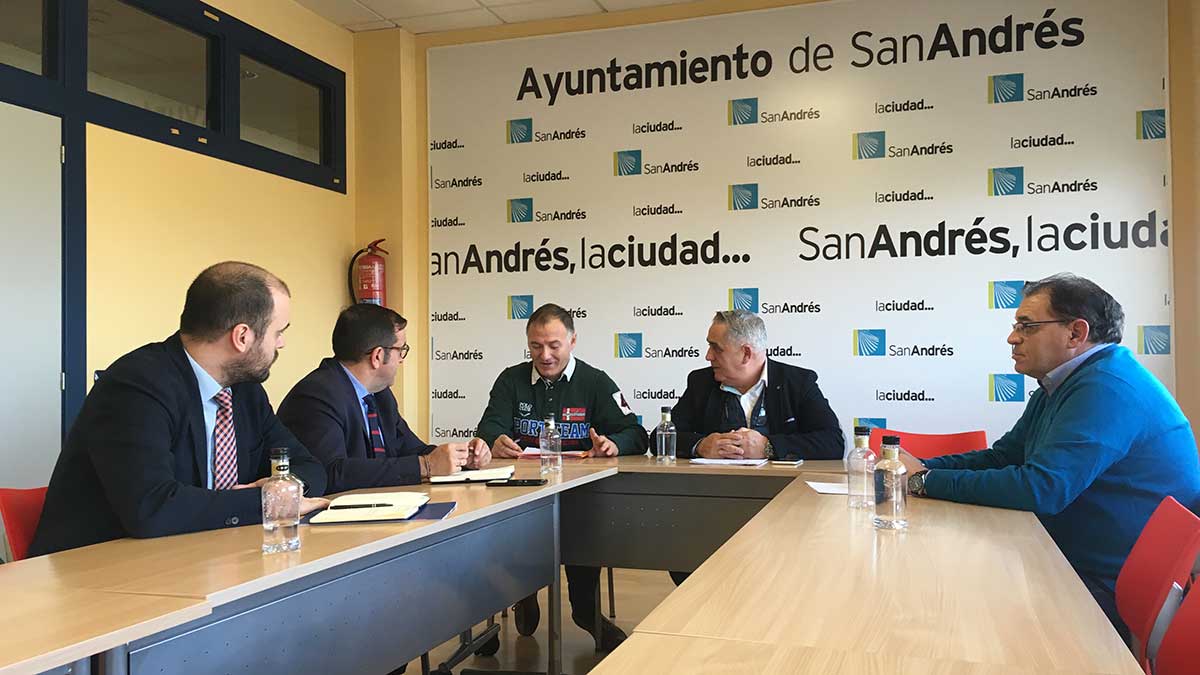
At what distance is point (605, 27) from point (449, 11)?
926 millimetres

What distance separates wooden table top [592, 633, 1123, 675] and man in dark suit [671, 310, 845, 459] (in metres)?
2.18

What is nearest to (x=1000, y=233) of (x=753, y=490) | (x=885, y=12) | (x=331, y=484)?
(x=885, y=12)

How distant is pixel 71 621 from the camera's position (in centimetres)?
132

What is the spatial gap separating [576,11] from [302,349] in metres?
2.55

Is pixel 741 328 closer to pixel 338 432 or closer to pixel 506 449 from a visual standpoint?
pixel 506 449

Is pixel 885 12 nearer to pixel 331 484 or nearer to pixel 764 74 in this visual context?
pixel 764 74

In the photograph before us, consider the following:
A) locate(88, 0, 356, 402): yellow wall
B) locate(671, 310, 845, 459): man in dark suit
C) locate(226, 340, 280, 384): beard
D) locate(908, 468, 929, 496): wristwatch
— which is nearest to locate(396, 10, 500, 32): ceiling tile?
locate(88, 0, 356, 402): yellow wall

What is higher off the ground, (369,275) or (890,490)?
(369,275)

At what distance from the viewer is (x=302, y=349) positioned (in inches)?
211

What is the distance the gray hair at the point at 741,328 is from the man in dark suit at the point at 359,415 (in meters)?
1.08

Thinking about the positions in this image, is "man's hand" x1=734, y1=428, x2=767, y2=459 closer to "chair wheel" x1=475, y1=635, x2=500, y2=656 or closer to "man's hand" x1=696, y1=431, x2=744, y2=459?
"man's hand" x1=696, y1=431, x2=744, y2=459

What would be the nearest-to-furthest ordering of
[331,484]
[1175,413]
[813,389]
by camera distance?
[1175,413] → [331,484] → [813,389]

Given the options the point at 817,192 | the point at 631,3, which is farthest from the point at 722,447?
the point at 631,3

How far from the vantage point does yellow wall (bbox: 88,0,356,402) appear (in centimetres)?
416
